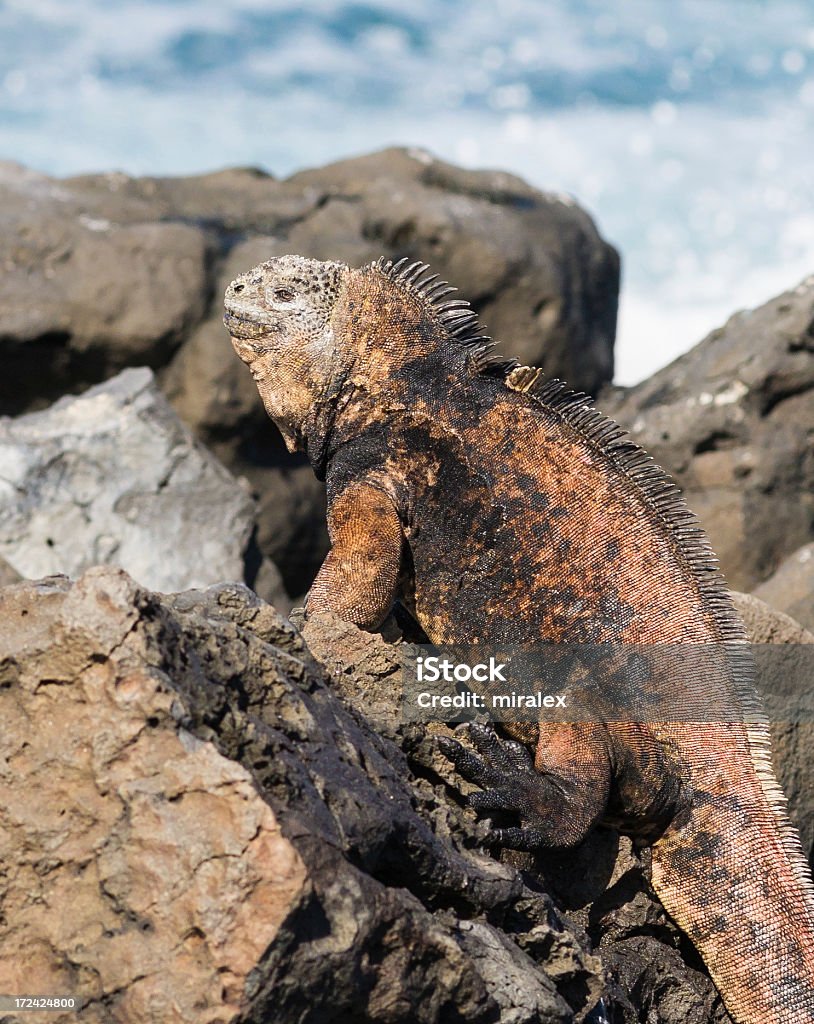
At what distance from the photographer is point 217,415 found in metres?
9.80

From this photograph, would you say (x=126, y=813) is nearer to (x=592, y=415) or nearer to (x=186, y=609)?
(x=186, y=609)

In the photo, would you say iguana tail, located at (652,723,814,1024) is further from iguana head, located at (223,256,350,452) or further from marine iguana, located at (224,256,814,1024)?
iguana head, located at (223,256,350,452)

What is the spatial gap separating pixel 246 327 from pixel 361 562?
910 millimetres

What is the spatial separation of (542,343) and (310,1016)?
8729 millimetres

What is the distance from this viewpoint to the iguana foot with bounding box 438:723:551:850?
337 centimetres

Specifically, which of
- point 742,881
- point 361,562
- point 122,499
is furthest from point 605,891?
point 122,499

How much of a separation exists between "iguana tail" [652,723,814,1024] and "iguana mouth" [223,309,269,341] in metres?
1.83

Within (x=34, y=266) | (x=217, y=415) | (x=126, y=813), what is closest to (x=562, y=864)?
(x=126, y=813)

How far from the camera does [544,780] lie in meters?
3.54

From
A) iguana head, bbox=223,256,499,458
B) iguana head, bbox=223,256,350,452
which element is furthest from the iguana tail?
iguana head, bbox=223,256,350,452

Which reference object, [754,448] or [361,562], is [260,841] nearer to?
[361,562]

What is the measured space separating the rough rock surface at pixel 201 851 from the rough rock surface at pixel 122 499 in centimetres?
465

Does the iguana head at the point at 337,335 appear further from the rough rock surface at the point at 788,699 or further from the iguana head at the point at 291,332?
the rough rock surface at the point at 788,699

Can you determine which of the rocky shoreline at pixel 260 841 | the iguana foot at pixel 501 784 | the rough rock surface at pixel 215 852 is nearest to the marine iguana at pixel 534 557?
the iguana foot at pixel 501 784
